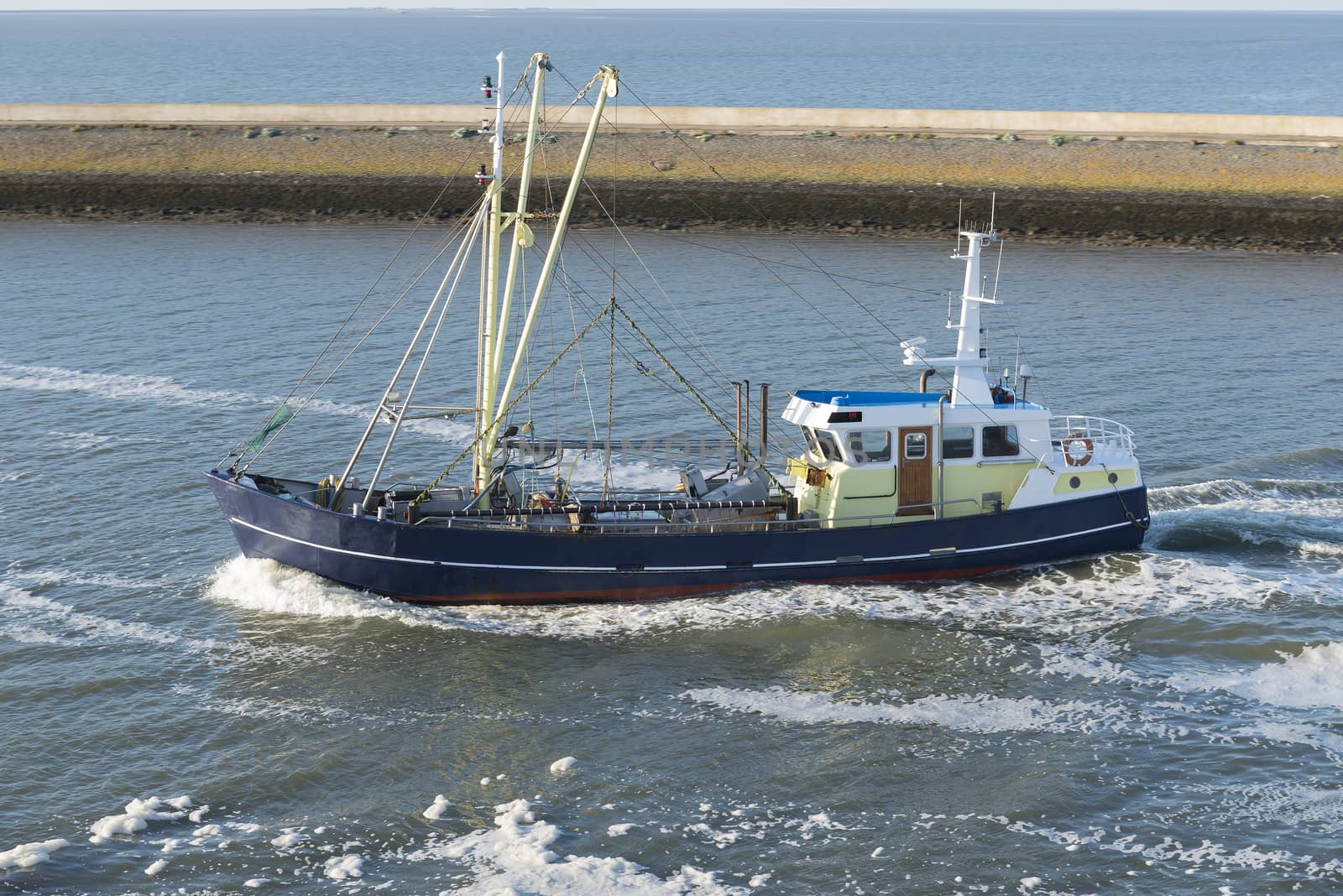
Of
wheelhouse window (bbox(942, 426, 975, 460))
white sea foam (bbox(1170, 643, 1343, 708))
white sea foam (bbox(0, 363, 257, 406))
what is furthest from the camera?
white sea foam (bbox(0, 363, 257, 406))

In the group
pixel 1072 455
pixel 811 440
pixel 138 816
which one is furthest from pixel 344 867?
pixel 1072 455

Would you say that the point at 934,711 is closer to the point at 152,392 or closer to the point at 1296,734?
the point at 1296,734

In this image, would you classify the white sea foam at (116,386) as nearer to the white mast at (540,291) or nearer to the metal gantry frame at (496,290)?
the metal gantry frame at (496,290)

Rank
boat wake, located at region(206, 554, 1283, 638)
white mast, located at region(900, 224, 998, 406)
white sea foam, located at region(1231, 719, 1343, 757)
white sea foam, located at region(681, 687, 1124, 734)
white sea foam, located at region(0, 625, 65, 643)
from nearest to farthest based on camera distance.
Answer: white sea foam, located at region(1231, 719, 1343, 757)
white sea foam, located at region(681, 687, 1124, 734)
white sea foam, located at region(0, 625, 65, 643)
boat wake, located at region(206, 554, 1283, 638)
white mast, located at region(900, 224, 998, 406)

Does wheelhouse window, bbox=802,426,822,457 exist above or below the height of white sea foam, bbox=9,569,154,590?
above

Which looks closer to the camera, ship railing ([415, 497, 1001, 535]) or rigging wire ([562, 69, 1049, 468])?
ship railing ([415, 497, 1001, 535])

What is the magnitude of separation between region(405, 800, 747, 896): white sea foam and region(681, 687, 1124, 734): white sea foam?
Answer: 413 cm

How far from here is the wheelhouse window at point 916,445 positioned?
24.8 metres

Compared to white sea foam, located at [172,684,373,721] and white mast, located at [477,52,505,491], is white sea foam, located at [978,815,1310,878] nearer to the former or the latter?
white sea foam, located at [172,684,373,721]

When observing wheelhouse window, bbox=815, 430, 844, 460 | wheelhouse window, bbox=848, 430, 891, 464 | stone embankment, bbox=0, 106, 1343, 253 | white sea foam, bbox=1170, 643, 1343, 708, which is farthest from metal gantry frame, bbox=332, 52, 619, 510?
stone embankment, bbox=0, 106, 1343, 253

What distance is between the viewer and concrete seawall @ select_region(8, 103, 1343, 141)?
203ft

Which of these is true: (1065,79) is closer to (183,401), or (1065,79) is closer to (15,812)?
(183,401)

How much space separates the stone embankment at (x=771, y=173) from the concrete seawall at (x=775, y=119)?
0.44 ft

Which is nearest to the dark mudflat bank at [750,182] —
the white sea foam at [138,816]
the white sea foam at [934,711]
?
the white sea foam at [934,711]
